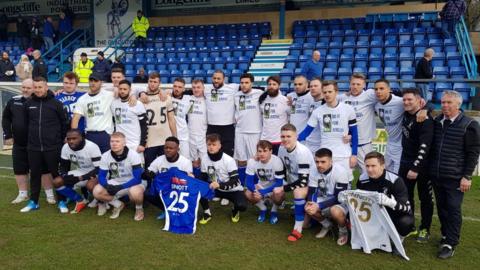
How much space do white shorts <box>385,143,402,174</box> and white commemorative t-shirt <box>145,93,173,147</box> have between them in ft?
9.81

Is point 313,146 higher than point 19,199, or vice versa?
point 313,146

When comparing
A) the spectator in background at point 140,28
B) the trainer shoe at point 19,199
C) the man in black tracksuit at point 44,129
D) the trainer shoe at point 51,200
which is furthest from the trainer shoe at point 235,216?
the spectator in background at point 140,28

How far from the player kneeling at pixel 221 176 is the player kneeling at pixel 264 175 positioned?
0.14m

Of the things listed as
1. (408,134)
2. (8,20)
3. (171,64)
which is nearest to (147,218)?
(408,134)

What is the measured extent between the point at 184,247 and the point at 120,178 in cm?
150

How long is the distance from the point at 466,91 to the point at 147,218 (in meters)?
7.85

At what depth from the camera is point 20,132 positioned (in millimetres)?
5652

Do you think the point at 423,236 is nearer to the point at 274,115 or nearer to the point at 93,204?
the point at 274,115

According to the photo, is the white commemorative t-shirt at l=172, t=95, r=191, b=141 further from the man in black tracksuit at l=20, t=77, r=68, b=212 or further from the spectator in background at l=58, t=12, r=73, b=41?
the spectator in background at l=58, t=12, r=73, b=41

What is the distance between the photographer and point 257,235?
480 cm

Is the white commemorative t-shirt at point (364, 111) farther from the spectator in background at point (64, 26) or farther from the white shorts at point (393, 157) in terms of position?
the spectator in background at point (64, 26)

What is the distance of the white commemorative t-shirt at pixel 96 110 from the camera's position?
5.73 metres

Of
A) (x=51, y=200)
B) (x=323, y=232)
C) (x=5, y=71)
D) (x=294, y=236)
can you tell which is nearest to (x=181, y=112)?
(x=51, y=200)

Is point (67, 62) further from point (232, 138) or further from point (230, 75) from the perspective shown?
point (232, 138)
